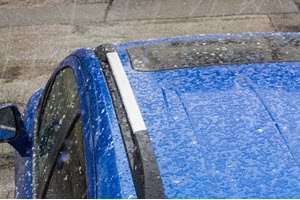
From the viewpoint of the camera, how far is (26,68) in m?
7.66

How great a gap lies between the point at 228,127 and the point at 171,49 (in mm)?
904

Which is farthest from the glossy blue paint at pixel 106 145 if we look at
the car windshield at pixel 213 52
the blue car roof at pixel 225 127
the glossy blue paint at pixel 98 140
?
the car windshield at pixel 213 52

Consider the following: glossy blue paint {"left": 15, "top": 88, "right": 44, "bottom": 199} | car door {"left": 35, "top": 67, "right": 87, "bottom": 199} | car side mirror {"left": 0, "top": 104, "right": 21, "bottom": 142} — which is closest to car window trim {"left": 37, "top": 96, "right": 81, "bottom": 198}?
car door {"left": 35, "top": 67, "right": 87, "bottom": 199}

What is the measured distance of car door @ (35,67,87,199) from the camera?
2.56 meters

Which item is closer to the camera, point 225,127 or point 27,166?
point 225,127

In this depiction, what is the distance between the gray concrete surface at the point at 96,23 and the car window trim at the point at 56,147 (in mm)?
4109

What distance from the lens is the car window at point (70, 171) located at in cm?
244

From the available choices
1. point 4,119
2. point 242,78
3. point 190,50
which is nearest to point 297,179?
point 242,78

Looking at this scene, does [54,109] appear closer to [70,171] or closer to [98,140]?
[70,171]

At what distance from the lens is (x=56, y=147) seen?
3.01 m

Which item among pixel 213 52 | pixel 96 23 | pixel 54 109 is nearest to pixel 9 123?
pixel 54 109

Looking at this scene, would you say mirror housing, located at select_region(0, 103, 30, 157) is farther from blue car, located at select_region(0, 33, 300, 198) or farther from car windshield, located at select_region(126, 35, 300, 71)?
car windshield, located at select_region(126, 35, 300, 71)

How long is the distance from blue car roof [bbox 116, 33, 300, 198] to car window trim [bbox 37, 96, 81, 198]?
0.38 metres

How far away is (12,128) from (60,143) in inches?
19.6
